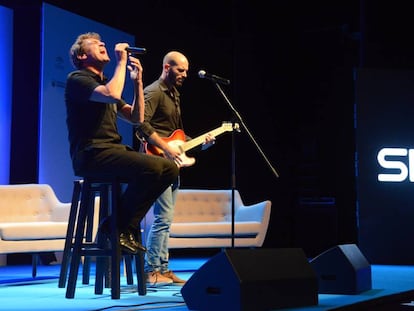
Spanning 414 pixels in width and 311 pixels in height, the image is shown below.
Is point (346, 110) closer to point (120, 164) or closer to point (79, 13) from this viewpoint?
point (79, 13)

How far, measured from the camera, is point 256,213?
6.74 meters

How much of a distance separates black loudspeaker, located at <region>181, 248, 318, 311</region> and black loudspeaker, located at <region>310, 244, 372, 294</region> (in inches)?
22.6

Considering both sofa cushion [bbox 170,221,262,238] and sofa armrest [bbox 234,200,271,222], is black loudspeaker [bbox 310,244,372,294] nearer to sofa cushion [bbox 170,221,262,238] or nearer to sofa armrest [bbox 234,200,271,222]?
sofa cushion [bbox 170,221,262,238]

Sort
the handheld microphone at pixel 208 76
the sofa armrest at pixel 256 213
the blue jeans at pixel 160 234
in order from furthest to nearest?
Result: the sofa armrest at pixel 256 213 → the blue jeans at pixel 160 234 → the handheld microphone at pixel 208 76

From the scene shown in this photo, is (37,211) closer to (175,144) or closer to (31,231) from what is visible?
(31,231)

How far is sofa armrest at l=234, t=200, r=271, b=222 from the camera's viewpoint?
6.67m

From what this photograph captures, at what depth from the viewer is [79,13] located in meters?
7.94

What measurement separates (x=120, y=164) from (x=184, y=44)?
5.39m

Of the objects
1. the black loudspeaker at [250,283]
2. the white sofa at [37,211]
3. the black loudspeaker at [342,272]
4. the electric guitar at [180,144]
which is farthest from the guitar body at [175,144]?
the black loudspeaker at [250,283]

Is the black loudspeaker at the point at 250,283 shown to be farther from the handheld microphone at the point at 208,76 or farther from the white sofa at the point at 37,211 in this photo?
the white sofa at the point at 37,211

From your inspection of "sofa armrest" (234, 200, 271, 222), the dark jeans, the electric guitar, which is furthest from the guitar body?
"sofa armrest" (234, 200, 271, 222)

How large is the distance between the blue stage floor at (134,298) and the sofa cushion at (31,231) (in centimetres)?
33

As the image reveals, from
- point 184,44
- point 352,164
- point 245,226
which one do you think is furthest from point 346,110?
point 245,226

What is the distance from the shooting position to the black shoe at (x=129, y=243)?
3861 millimetres
